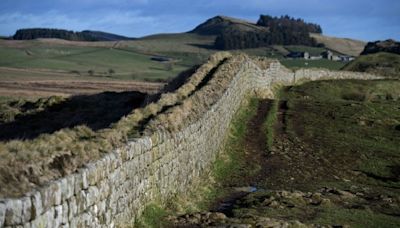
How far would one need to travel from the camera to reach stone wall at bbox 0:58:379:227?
27.3 feet

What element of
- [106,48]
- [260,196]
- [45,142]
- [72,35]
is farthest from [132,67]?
[45,142]

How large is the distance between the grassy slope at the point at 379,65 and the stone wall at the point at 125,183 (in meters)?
58.4

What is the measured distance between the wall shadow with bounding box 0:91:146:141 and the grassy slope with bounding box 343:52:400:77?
170 ft

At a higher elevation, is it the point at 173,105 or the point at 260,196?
the point at 173,105

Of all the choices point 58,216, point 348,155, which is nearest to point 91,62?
point 348,155

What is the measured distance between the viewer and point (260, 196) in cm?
1925

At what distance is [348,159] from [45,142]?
19.5 meters

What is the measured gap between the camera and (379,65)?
81750 mm

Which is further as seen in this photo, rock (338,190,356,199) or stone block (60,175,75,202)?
rock (338,190,356,199)

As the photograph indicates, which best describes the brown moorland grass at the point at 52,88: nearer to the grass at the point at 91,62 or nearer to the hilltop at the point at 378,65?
the hilltop at the point at 378,65

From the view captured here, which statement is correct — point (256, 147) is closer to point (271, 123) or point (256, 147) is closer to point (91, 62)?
point (271, 123)

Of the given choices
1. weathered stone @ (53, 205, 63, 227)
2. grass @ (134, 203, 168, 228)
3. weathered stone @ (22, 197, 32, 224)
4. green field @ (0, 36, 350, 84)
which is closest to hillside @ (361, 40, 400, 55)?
green field @ (0, 36, 350, 84)

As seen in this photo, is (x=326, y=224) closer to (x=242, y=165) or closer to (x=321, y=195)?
(x=321, y=195)

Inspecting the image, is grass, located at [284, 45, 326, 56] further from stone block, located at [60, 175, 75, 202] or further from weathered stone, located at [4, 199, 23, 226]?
weathered stone, located at [4, 199, 23, 226]
